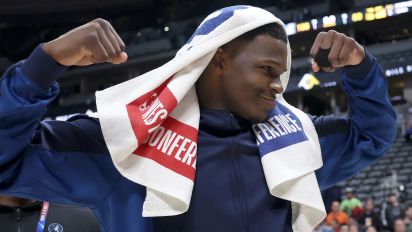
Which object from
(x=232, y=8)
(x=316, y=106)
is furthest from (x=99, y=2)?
(x=232, y=8)

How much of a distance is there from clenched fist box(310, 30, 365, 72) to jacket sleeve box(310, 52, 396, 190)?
5 cm

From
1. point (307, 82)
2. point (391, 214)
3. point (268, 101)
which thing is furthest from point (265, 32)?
point (307, 82)

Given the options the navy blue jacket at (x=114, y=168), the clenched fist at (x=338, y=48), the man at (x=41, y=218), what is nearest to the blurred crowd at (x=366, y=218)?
the man at (x=41, y=218)

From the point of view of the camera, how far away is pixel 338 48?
1636mm

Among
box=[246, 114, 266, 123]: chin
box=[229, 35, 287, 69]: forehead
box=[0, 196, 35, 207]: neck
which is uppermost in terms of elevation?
box=[229, 35, 287, 69]: forehead

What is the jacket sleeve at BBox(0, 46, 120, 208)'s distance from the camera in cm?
146

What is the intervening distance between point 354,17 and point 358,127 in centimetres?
1958

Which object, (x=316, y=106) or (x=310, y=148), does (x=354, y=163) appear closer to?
(x=310, y=148)

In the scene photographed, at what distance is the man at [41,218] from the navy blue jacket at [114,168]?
4.34 ft

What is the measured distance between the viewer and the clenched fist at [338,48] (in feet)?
5.37

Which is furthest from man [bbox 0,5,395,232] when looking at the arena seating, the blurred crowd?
the arena seating

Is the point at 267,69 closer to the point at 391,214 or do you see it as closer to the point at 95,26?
the point at 95,26

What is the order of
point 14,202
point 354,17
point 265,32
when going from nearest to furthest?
point 265,32 → point 14,202 → point 354,17

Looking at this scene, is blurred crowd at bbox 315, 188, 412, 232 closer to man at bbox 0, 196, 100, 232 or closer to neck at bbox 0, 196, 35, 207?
man at bbox 0, 196, 100, 232
